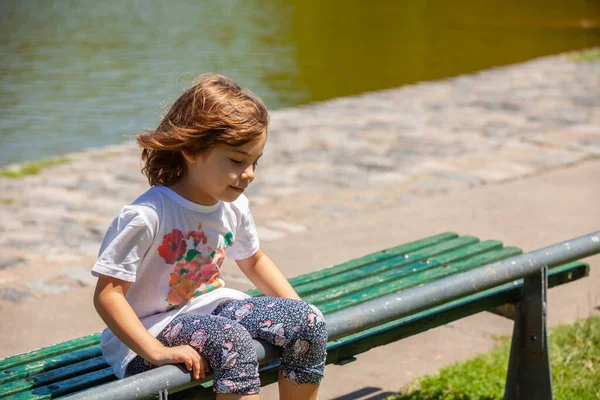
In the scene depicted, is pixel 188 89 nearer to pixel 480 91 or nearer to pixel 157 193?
pixel 157 193

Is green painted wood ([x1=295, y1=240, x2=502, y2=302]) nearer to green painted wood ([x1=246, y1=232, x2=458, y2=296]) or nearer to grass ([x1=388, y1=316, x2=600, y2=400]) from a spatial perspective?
green painted wood ([x1=246, y1=232, x2=458, y2=296])

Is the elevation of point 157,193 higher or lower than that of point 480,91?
lower

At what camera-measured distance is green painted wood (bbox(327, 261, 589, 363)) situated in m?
2.99

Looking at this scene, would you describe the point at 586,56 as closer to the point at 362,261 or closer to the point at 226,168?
the point at 362,261

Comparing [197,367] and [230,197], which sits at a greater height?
[230,197]

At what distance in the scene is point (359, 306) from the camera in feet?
8.60

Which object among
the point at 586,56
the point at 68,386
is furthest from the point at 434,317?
the point at 586,56

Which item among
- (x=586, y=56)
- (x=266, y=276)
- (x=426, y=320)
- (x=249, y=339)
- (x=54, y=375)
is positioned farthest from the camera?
(x=586, y=56)

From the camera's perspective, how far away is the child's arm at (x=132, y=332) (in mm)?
2359

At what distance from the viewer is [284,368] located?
102 inches

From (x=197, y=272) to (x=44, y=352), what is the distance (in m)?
0.53

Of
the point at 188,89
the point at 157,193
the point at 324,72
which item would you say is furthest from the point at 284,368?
the point at 324,72

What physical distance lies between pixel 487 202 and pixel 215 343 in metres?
4.24

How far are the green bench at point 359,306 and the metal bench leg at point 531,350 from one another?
9 centimetres
